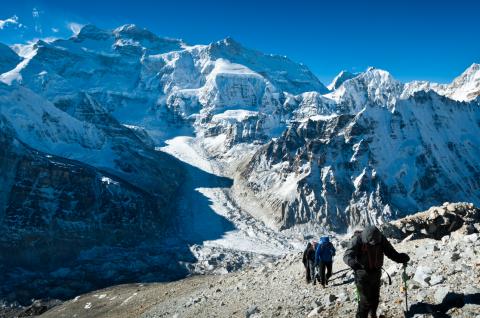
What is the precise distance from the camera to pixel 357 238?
46.6ft

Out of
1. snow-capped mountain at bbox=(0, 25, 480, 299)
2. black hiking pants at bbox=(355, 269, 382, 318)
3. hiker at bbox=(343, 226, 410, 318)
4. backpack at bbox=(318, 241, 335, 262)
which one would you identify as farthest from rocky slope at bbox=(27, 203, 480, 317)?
snow-capped mountain at bbox=(0, 25, 480, 299)

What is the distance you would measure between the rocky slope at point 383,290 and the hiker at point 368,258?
1.63 meters

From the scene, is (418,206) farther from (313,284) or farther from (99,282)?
(313,284)

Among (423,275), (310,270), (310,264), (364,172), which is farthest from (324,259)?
(364,172)

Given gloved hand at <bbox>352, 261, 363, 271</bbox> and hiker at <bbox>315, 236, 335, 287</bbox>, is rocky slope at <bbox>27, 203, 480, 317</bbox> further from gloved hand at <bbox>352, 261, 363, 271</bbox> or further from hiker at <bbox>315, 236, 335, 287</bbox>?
gloved hand at <bbox>352, 261, 363, 271</bbox>

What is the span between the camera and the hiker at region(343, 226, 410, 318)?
Answer: 14062 mm

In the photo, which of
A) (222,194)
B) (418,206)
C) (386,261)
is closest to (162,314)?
(386,261)

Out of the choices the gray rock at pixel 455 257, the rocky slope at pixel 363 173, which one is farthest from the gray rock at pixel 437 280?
the rocky slope at pixel 363 173

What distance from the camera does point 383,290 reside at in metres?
18.2

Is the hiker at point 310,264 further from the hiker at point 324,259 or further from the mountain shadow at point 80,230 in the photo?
the mountain shadow at point 80,230

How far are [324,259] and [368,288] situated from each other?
32.0 ft

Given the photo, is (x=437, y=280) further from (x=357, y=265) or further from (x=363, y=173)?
(x=363, y=173)

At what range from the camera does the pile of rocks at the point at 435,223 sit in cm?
3120

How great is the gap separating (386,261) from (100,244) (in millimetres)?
124198
